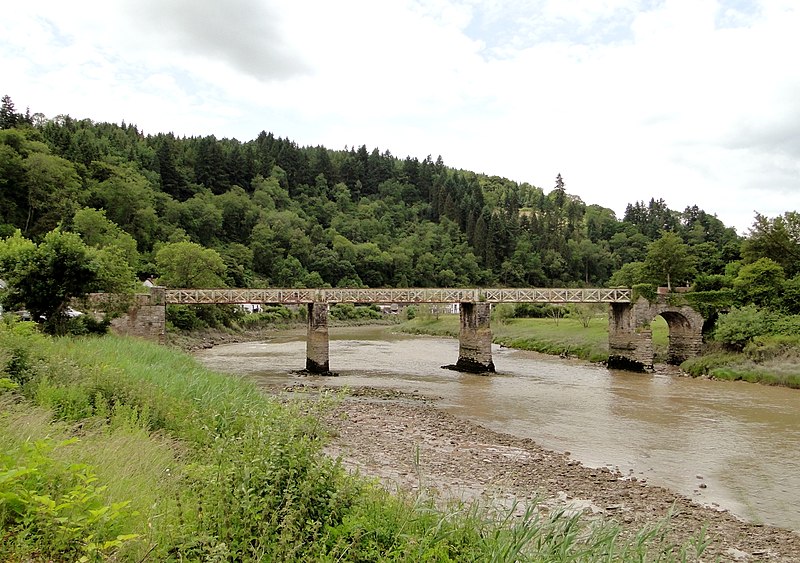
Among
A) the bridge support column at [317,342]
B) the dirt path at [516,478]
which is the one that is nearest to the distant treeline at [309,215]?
the bridge support column at [317,342]

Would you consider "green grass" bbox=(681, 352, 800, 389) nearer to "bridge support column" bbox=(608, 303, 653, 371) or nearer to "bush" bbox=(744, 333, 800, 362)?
"bush" bbox=(744, 333, 800, 362)

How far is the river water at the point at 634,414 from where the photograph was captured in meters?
14.8

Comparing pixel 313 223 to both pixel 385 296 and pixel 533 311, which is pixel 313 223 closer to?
pixel 533 311

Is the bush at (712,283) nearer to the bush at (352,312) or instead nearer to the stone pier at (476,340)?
the stone pier at (476,340)

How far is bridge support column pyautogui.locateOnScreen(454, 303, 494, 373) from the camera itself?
128ft

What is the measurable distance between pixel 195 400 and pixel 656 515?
33.0ft

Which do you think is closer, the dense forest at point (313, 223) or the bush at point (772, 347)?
the bush at point (772, 347)

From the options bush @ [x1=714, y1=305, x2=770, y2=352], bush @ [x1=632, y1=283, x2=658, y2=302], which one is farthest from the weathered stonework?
bush @ [x1=714, y1=305, x2=770, y2=352]

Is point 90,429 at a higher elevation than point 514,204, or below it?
below

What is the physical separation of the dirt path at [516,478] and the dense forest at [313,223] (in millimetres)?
17183

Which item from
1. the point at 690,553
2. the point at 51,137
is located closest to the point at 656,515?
the point at 690,553

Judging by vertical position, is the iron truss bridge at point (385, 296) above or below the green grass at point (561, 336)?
above

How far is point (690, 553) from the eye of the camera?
10.1 meters

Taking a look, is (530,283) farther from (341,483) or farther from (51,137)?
(341,483)
